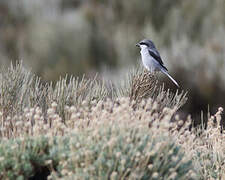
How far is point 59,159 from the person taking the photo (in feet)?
16.3

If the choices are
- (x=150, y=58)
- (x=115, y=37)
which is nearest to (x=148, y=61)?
(x=150, y=58)

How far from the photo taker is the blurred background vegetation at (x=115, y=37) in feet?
48.7

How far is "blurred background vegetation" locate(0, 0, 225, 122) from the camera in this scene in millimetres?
14852

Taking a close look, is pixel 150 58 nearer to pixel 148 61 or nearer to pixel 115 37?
pixel 148 61

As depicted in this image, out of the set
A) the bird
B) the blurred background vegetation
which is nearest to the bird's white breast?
the bird

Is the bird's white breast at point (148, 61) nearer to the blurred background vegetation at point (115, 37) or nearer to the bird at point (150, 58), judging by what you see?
the bird at point (150, 58)

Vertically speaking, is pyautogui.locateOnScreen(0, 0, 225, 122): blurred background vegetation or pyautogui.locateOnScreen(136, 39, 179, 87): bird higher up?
pyautogui.locateOnScreen(0, 0, 225, 122): blurred background vegetation

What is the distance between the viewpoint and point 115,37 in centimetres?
1808

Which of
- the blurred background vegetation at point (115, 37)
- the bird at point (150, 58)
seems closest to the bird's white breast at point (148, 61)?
the bird at point (150, 58)

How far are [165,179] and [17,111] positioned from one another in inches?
93.0

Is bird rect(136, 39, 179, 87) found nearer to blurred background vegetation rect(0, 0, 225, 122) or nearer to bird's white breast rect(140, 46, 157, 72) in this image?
bird's white breast rect(140, 46, 157, 72)

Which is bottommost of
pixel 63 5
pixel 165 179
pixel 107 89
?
pixel 165 179

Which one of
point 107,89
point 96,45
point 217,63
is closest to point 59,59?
point 96,45

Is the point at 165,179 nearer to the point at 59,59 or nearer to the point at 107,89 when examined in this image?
the point at 107,89
